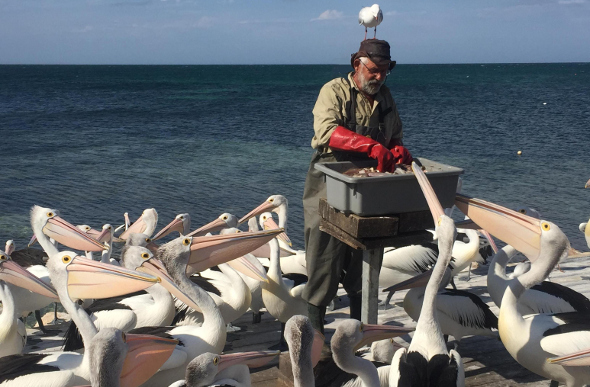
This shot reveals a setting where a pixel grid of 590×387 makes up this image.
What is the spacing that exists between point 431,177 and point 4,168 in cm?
1168

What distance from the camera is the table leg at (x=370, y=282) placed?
280cm

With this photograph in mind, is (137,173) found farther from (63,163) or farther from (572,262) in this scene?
(572,262)

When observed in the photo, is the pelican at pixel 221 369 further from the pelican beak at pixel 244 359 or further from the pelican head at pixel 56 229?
the pelican head at pixel 56 229


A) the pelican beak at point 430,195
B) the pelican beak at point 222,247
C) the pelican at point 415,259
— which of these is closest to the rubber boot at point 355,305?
the pelican beak at point 222,247

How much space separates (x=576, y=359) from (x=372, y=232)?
0.94m

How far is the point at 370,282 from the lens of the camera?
284 centimetres

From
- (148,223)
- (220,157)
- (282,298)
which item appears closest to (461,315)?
(282,298)

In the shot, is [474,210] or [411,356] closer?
[411,356]

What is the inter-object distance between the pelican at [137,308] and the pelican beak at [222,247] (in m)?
0.18

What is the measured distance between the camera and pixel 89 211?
9062 millimetres

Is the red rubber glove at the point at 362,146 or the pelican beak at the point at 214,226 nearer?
the red rubber glove at the point at 362,146

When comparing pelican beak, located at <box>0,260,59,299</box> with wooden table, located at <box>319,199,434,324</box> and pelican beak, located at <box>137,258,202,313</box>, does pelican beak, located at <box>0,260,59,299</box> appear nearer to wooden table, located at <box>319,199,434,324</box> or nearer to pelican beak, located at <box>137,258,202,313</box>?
pelican beak, located at <box>137,258,202,313</box>

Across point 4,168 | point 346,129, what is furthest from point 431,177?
point 4,168

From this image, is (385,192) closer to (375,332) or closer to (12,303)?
(375,332)
